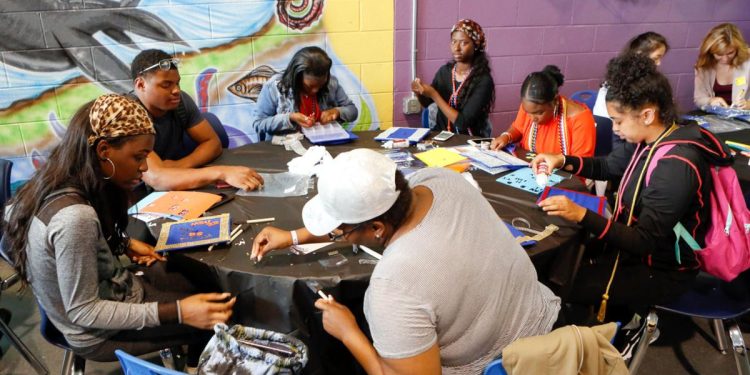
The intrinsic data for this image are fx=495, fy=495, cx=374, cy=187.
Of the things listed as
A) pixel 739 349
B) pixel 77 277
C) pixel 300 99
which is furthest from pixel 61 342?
pixel 739 349

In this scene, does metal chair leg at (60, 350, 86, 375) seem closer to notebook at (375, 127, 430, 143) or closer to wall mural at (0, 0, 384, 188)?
notebook at (375, 127, 430, 143)

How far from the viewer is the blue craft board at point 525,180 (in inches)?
82.0

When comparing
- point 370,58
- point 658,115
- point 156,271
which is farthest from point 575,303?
point 370,58

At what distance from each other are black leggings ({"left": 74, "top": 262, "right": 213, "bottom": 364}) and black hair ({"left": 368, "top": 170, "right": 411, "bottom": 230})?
0.90 metres

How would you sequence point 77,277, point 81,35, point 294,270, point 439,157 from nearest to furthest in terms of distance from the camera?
point 77,277 < point 294,270 < point 439,157 < point 81,35

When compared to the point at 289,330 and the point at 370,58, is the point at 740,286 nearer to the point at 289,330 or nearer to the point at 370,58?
the point at 289,330

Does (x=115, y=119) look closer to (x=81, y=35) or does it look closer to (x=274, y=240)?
(x=274, y=240)

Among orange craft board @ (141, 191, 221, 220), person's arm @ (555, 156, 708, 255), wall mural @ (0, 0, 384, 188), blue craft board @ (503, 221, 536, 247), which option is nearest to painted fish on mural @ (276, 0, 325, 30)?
wall mural @ (0, 0, 384, 188)

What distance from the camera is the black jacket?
5.50 feet

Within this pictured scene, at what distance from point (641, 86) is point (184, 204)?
175 centimetres

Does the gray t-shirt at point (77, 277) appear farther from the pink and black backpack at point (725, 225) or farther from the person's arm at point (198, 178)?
the pink and black backpack at point (725, 225)

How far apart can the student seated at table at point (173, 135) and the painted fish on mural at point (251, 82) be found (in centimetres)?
95

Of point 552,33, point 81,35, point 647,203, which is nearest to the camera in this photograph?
point 647,203

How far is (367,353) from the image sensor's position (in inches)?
47.8
